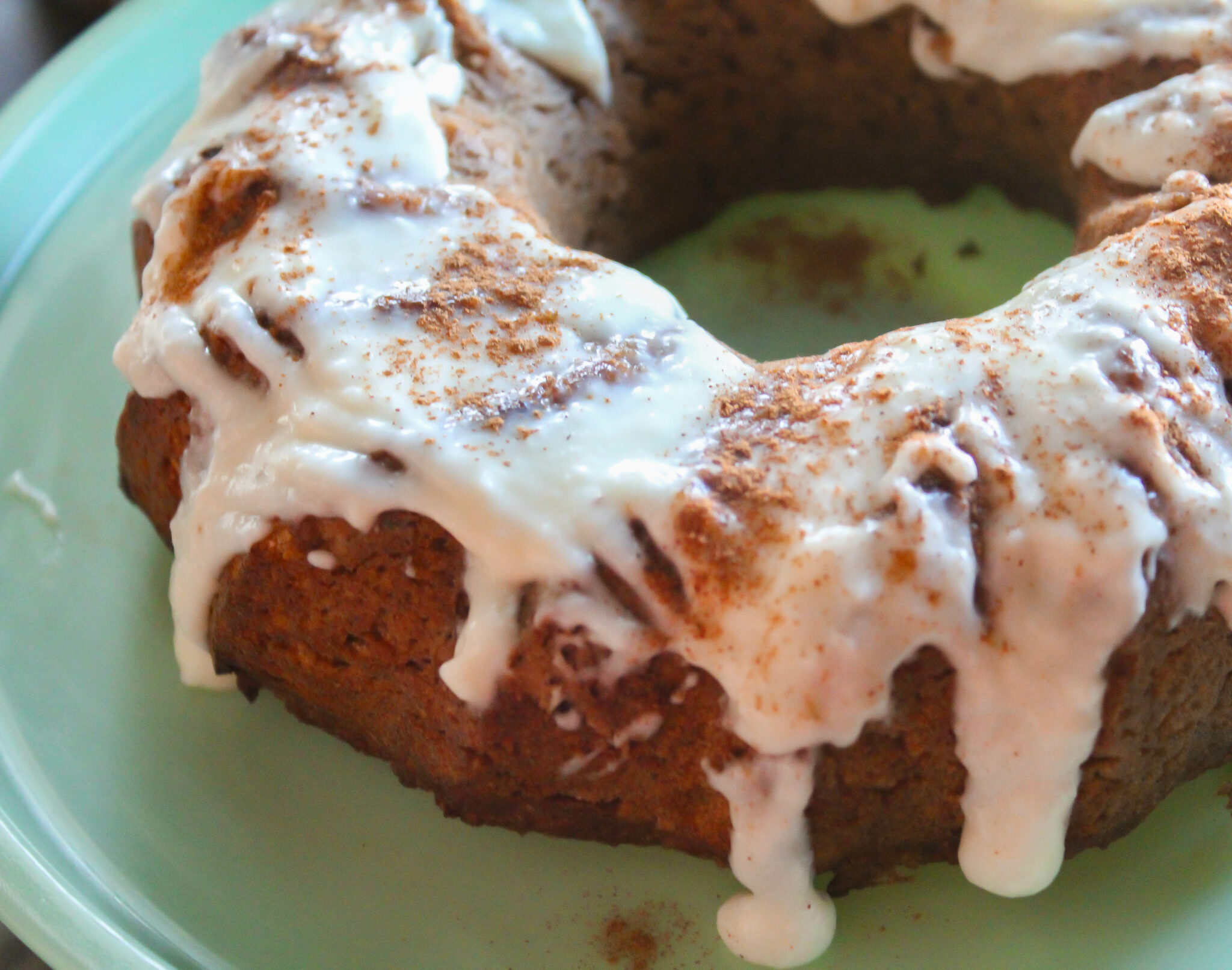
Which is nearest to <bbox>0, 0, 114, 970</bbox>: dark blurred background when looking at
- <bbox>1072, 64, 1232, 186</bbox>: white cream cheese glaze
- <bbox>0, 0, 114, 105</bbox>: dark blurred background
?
<bbox>0, 0, 114, 105</bbox>: dark blurred background

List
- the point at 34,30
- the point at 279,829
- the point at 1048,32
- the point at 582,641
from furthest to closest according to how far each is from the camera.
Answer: the point at 34,30, the point at 1048,32, the point at 279,829, the point at 582,641

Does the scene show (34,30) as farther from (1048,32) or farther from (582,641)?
(582,641)

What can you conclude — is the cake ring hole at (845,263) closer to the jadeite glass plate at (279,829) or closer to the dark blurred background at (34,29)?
the jadeite glass plate at (279,829)

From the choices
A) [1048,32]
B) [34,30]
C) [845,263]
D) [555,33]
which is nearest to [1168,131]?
[1048,32]

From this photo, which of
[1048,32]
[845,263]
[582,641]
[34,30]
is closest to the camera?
[582,641]

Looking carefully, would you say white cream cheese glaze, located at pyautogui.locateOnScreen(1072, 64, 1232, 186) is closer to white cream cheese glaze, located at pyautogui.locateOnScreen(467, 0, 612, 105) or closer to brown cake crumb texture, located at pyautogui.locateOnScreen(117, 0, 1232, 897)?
brown cake crumb texture, located at pyautogui.locateOnScreen(117, 0, 1232, 897)

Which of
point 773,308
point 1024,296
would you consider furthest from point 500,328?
point 773,308
